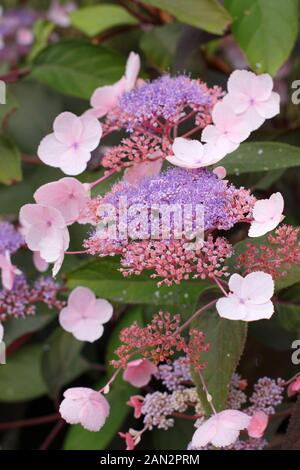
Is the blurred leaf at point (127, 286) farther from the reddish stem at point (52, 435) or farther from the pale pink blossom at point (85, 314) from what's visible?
the reddish stem at point (52, 435)

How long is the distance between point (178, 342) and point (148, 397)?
9 centimetres

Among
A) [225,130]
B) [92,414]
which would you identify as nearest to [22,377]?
[92,414]

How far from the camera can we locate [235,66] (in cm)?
114

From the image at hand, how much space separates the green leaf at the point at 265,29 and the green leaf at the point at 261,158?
11cm

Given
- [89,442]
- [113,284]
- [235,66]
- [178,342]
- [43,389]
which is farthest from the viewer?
[235,66]

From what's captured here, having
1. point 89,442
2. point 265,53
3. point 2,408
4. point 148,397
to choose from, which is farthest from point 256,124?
point 2,408

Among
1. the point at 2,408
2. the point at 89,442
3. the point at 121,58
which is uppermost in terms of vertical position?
the point at 121,58

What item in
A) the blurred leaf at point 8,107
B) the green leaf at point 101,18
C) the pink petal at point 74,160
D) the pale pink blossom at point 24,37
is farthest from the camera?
the pale pink blossom at point 24,37

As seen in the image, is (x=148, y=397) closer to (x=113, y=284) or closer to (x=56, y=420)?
(x=113, y=284)

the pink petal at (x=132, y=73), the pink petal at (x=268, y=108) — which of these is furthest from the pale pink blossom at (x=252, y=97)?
the pink petal at (x=132, y=73)

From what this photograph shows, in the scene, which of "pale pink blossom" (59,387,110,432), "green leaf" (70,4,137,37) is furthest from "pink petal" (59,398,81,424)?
"green leaf" (70,4,137,37)

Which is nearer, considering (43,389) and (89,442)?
(89,442)

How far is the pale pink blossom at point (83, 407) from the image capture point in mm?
608

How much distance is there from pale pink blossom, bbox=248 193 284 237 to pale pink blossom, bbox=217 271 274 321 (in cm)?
3
